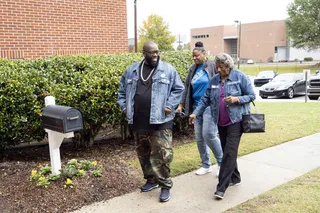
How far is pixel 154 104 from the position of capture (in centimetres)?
363

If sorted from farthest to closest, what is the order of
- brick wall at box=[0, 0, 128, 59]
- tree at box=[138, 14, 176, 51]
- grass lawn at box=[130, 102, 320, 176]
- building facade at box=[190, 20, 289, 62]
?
building facade at box=[190, 20, 289, 62]
tree at box=[138, 14, 176, 51]
brick wall at box=[0, 0, 128, 59]
grass lawn at box=[130, 102, 320, 176]

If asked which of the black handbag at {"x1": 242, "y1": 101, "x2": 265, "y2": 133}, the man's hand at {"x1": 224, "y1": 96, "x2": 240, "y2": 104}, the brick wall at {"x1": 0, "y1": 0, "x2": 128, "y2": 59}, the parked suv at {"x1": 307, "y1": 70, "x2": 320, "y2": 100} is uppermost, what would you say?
the brick wall at {"x1": 0, "y1": 0, "x2": 128, "y2": 59}

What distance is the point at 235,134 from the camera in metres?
3.87

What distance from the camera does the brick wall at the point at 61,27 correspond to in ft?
23.6

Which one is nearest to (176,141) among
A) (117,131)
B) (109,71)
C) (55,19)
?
(117,131)

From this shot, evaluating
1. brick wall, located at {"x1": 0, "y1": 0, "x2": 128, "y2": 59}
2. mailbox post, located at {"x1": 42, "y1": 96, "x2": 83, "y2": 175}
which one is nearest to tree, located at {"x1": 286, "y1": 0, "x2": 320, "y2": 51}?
brick wall, located at {"x1": 0, "y1": 0, "x2": 128, "y2": 59}

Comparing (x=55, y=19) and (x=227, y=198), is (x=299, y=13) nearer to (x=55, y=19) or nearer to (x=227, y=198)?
(x=55, y=19)

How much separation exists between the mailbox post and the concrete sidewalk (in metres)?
0.81

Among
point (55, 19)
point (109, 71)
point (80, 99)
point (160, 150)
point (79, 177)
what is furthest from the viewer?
point (55, 19)

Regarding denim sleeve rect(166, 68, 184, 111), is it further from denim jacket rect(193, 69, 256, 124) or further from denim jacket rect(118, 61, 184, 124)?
denim jacket rect(193, 69, 256, 124)

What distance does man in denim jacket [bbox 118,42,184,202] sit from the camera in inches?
144

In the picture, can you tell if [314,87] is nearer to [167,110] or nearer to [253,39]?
[167,110]

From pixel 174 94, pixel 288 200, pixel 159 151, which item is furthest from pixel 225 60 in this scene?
pixel 288 200

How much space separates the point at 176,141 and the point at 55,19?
4.15 m
